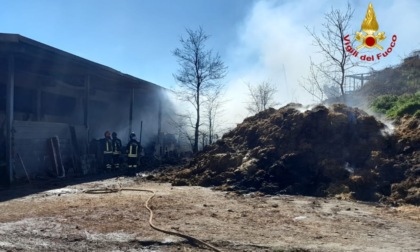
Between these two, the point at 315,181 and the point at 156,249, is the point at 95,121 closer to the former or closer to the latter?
the point at 315,181

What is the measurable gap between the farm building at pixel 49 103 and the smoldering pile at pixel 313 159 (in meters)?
4.70

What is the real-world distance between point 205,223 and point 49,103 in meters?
14.1

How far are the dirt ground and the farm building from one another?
3.89m

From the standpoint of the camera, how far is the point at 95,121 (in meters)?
22.6

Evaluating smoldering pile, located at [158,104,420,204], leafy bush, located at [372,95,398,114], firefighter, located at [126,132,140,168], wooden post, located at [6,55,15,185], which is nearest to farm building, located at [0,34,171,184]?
wooden post, located at [6,55,15,185]

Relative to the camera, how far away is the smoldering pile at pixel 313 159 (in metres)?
10.2

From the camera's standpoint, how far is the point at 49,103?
1845cm

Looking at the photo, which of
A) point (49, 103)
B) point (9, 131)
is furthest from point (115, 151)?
point (9, 131)

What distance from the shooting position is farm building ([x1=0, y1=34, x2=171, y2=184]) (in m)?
12.6

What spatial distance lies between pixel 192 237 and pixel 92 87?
17.4m

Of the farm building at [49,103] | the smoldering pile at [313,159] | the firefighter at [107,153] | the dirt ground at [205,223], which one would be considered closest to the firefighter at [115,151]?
the firefighter at [107,153]

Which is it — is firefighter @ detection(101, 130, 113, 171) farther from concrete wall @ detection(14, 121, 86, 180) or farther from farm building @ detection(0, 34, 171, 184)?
concrete wall @ detection(14, 121, 86, 180)

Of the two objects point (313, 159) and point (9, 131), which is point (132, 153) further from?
point (313, 159)

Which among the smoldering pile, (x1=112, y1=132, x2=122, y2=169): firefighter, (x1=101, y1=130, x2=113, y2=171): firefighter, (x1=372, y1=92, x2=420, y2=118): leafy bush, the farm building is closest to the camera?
the smoldering pile
